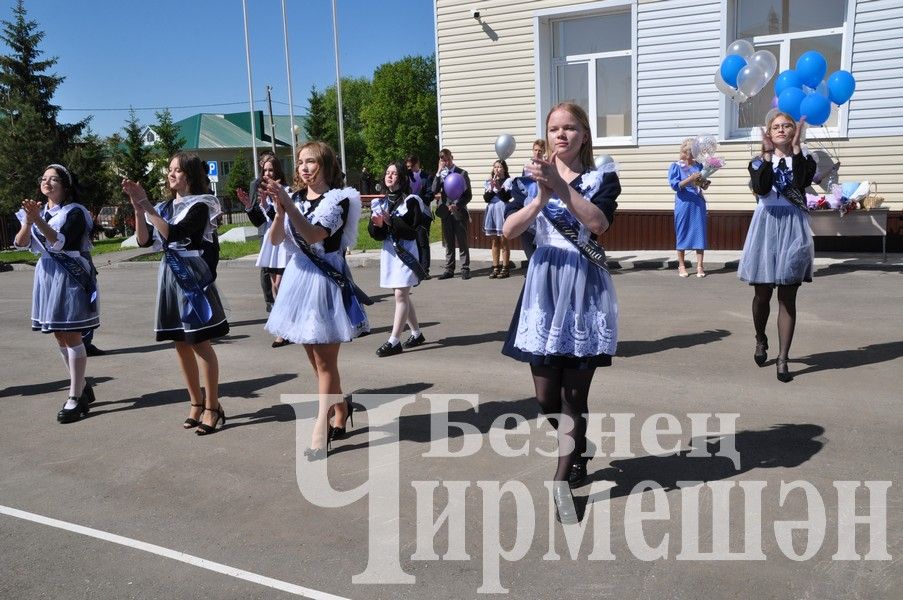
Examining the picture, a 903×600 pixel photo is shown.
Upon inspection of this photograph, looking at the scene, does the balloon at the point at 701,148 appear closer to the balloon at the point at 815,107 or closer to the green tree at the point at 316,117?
the balloon at the point at 815,107

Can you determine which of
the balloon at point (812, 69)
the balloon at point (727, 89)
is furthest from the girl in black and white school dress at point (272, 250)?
the balloon at point (812, 69)

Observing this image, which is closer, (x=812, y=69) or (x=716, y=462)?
(x=716, y=462)

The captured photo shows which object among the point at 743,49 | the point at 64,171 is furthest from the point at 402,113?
the point at 64,171

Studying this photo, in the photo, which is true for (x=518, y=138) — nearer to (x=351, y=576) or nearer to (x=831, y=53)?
(x=831, y=53)

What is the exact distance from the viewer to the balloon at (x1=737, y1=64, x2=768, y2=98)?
1190 cm

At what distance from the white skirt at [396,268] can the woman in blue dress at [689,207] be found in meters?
5.90

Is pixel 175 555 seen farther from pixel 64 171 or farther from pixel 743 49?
pixel 743 49

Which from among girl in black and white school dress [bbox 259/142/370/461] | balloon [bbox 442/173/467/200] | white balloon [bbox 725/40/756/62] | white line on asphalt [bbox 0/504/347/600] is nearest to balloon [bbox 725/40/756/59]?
white balloon [bbox 725/40/756/62]

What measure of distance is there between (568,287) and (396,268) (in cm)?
403

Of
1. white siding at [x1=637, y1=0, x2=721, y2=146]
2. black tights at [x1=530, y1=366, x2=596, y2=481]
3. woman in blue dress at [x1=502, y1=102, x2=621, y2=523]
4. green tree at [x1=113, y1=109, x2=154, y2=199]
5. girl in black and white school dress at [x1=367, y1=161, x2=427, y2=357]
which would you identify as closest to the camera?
woman in blue dress at [x1=502, y1=102, x2=621, y2=523]

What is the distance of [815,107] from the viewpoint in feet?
A: 37.8

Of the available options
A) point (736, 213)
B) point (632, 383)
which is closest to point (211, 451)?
point (632, 383)

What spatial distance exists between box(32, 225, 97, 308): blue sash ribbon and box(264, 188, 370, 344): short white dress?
7.34ft

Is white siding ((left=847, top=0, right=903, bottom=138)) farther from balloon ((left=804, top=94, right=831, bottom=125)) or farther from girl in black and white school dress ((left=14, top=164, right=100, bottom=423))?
girl in black and white school dress ((left=14, top=164, right=100, bottom=423))
